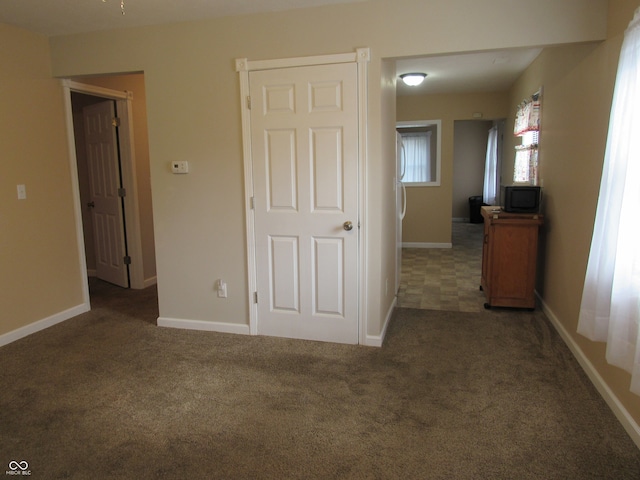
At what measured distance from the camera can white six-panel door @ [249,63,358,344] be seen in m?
3.16

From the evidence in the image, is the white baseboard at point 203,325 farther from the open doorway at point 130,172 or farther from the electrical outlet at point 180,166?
the open doorway at point 130,172

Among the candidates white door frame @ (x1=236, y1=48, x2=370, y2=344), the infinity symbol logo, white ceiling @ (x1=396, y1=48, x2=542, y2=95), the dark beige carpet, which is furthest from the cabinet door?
the infinity symbol logo

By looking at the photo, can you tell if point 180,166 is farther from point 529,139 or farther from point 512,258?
point 529,139

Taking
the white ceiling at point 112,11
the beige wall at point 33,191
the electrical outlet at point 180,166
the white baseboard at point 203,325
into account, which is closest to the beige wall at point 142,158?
the beige wall at point 33,191

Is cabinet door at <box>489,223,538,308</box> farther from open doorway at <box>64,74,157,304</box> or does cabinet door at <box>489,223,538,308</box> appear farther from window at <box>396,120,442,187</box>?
window at <box>396,120,442,187</box>

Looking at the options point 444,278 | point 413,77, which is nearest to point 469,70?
point 413,77

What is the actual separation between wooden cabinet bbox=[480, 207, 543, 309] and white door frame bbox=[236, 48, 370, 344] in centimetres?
149

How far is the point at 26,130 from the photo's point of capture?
3.58m

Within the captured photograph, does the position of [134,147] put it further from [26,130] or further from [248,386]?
[248,386]

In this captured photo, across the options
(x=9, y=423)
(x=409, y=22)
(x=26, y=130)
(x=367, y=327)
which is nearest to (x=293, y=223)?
(x=367, y=327)

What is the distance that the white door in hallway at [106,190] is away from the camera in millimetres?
4809

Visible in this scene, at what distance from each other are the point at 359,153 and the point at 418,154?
6678mm

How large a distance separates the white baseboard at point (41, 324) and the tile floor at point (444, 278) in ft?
9.89

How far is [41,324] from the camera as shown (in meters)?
3.74
